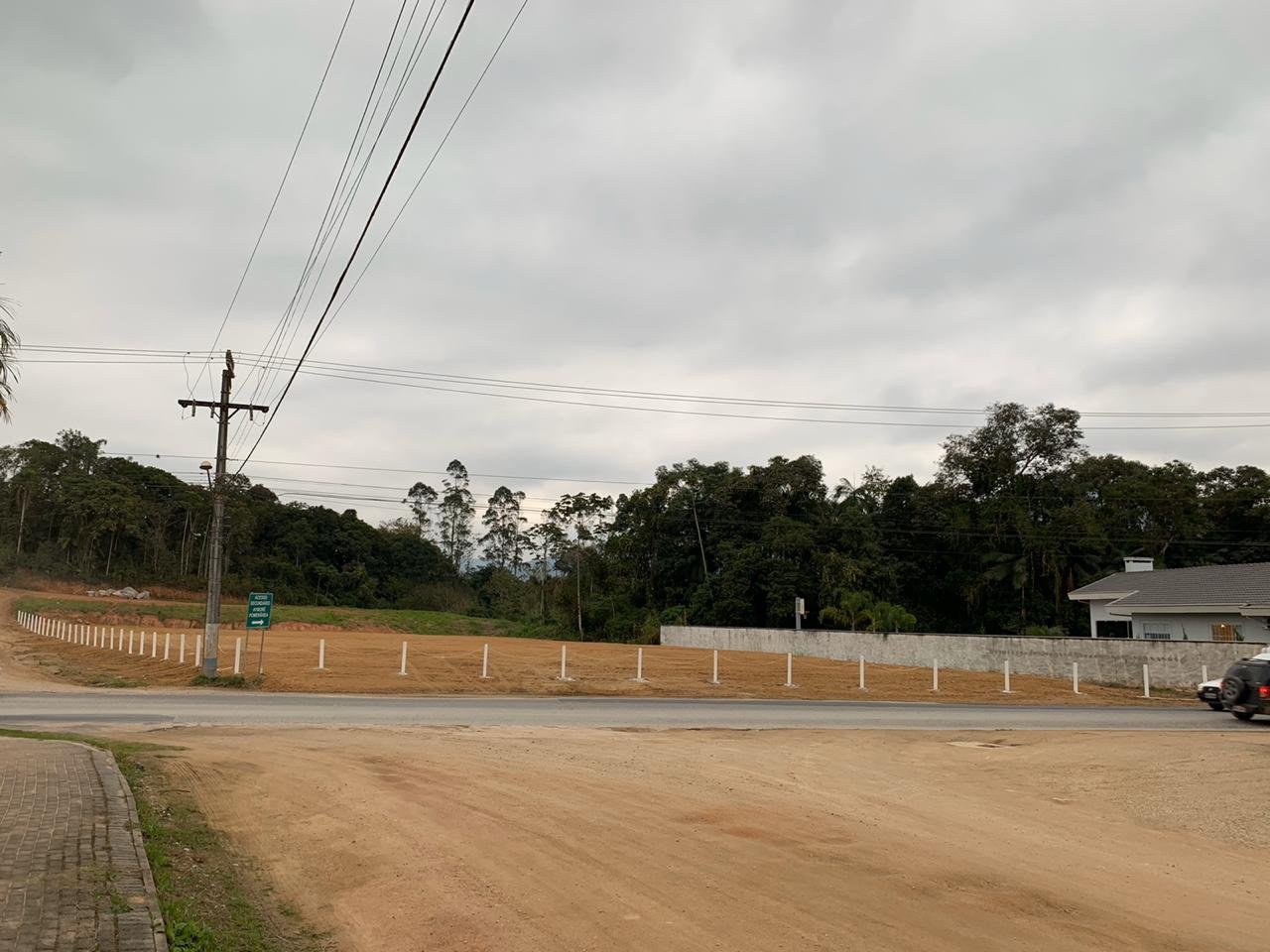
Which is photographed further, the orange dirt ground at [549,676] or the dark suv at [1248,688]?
the orange dirt ground at [549,676]

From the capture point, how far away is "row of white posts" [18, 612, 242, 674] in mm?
33031

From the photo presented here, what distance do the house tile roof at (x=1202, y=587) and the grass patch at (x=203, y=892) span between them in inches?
1536

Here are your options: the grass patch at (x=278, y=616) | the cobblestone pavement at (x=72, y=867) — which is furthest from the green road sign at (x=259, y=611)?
the grass patch at (x=278, y=616)

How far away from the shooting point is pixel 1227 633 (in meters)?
36.9

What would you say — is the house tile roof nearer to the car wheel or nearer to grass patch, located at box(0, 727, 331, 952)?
the car wheel

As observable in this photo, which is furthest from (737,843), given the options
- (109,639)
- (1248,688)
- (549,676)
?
(109,639)

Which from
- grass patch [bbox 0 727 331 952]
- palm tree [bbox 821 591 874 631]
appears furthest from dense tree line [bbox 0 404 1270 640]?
grass patch [bbox 0 727 331 952]

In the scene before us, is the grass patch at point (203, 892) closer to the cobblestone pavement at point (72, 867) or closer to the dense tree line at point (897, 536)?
the cobblestone pavement at point (72, 867)

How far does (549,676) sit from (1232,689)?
19557 mm

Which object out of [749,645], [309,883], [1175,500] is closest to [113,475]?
[749,645]

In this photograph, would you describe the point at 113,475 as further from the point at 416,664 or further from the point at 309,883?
the point at 309,883

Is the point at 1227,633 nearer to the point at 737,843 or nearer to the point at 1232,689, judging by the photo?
the point at 1232,689

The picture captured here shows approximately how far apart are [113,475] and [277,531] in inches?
791

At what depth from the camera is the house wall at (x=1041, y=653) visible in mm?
31562
